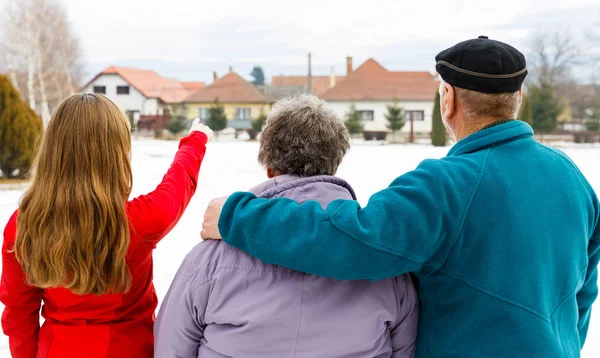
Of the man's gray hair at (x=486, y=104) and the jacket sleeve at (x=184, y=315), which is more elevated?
the man's gray hair at (x=486, y=104)

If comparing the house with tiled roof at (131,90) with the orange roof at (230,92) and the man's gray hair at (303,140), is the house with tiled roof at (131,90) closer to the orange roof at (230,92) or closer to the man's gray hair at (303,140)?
the orange roof at (230,92)

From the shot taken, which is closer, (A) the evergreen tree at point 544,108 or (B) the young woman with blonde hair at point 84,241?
(B) the young woman with blonde hair at point 84,241

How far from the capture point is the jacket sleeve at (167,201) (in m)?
1.77

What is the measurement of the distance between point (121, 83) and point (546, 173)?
4545 cm

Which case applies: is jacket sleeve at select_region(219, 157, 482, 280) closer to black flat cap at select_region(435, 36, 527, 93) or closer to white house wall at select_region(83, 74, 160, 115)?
black flat cap at select_region(435, 36, 527, 93)

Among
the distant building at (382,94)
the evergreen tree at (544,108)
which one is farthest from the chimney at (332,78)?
the evergreen tree at (544,108)

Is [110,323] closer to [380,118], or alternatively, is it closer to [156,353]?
[156,353]

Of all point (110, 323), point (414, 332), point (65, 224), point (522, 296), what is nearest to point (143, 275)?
point (110, 323)

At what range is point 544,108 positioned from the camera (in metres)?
30.1

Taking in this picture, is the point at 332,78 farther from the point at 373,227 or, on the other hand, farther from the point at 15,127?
the point at 373,227

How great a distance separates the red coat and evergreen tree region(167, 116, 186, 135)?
33672 millimetres

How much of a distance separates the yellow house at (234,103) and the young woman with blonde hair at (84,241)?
41.7 metres

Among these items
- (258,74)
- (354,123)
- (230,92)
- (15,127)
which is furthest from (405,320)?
(258,74)

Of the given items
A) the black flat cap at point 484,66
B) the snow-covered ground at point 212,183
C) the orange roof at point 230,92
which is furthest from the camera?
the orange roof at point 230,92
